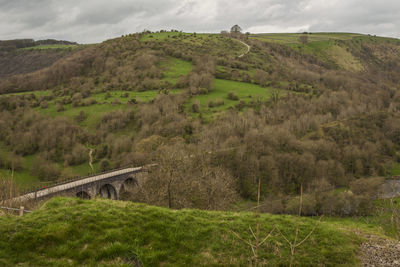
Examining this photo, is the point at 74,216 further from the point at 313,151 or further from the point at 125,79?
the point at 125,79

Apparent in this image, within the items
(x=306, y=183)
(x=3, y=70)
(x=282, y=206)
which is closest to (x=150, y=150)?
(x=282, y=206)

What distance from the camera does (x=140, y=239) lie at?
10625mm

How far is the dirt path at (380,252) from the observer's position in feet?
37.6

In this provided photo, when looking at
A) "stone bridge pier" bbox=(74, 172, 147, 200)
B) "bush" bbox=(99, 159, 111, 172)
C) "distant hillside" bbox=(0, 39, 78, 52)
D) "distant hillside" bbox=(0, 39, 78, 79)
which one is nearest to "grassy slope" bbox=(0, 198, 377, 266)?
"stone bridge pier" bbox=(74, 172, 147, 200)

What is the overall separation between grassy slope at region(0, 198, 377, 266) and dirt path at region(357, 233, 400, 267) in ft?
1.69

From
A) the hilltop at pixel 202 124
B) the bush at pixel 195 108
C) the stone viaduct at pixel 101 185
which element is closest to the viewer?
the stone viaduct at pixel 101 185

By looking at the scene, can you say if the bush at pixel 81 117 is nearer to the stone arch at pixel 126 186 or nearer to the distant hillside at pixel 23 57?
the stone arch at pixel 126 186

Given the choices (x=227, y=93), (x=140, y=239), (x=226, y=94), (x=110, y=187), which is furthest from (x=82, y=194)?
(x=227, y=93)

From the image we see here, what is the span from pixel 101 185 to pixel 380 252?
139 ft

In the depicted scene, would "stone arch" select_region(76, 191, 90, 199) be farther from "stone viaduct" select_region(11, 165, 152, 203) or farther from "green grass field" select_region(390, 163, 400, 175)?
"green grass field" select_region(390, 163, 400, 175)

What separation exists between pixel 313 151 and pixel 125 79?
73835 millimetres

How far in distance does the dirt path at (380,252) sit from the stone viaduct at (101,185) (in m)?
34.7

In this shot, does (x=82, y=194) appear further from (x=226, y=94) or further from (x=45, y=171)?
(x=226, y=94)

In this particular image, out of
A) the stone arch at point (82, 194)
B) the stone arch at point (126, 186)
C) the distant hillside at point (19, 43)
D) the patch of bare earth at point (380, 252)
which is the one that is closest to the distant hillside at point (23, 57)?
the distant hillside at point (19, 43)
